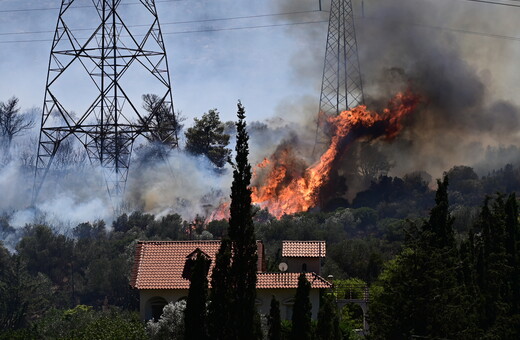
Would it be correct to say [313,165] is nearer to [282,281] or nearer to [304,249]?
[304,249]

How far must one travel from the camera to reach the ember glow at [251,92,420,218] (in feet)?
371

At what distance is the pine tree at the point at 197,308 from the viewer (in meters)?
43.0

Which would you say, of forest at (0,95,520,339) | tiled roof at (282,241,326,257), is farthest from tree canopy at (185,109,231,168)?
tiled roof at (282,241,326,257)

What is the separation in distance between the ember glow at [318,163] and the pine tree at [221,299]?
2645 inches

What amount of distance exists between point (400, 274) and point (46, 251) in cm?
5775

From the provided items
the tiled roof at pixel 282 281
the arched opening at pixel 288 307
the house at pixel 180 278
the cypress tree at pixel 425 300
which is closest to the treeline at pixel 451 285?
the cypress tree at pixel 425 300

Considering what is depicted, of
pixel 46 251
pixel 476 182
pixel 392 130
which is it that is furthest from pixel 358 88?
pixel 46 251

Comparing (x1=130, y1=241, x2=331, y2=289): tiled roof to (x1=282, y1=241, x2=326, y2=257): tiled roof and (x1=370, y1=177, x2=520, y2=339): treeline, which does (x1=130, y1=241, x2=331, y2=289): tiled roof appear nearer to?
Result: (x1=282, y1=241, x2=326, y2=257): tiled roof

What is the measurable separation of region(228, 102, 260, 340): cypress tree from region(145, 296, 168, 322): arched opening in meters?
22.3

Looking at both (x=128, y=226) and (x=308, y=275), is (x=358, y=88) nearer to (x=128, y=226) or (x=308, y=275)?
(x=128, y=226)

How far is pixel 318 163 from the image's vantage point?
114562 mm

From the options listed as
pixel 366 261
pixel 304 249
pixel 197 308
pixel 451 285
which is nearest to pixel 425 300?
pixel 451 285

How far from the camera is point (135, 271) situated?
69.0 m

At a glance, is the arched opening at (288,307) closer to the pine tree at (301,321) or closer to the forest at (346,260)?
the forest at (346,260)
